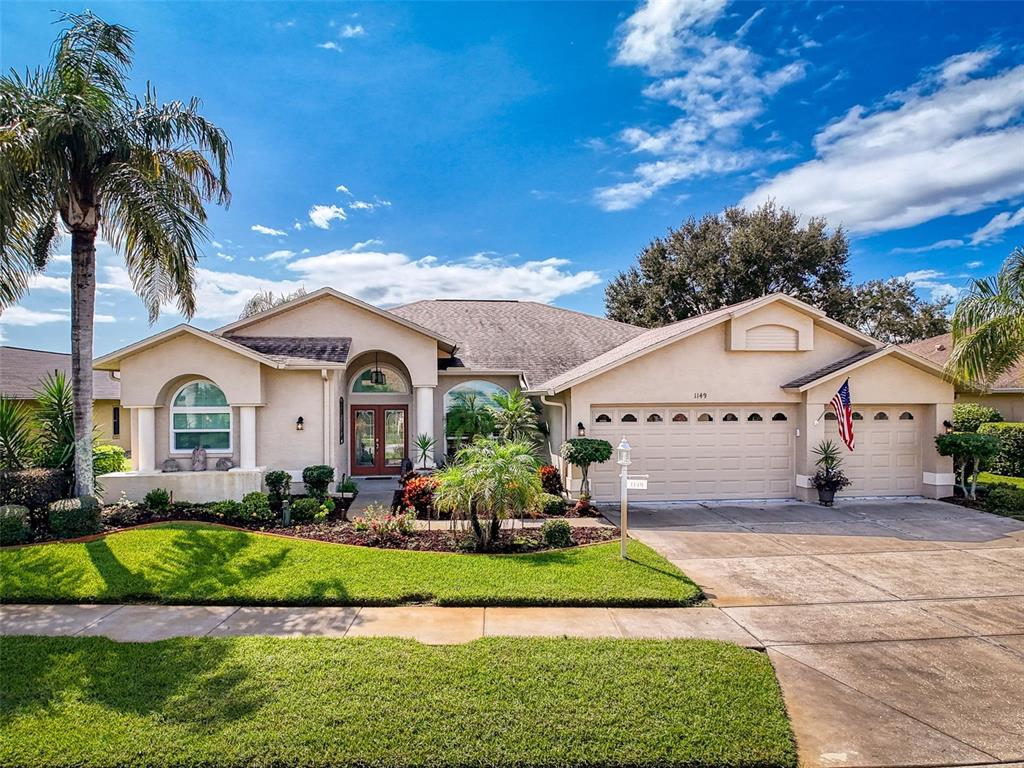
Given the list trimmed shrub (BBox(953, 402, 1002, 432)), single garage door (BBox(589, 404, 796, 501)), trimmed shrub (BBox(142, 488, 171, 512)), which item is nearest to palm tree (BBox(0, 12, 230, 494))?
trimmed shrub (BBox(142, 488, 171, 512))

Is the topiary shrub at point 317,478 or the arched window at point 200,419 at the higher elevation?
the arched window at point 200,419

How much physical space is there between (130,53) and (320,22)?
392 cm

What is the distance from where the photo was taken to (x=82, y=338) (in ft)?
33.5

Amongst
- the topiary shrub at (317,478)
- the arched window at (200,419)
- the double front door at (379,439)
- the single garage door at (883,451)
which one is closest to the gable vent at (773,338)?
the single garage door at (883,451)

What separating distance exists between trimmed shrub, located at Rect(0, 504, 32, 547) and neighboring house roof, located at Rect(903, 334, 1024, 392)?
22.5 m

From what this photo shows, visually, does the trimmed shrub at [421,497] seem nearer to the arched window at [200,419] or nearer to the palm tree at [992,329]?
the arched window at [200,419]

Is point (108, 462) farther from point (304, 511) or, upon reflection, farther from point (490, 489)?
point (490, 489)

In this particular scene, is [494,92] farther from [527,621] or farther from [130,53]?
[527,621]

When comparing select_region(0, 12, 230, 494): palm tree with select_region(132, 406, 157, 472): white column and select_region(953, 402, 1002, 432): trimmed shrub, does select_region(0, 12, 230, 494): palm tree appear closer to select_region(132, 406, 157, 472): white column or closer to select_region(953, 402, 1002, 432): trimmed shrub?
select_region(132, 406, 157, 472): white column

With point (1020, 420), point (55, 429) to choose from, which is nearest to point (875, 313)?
point (1020, 420)

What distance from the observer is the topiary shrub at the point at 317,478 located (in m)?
12.8

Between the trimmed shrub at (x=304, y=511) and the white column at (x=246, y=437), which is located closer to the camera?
the trimmed shrub at (x=304, y=511)

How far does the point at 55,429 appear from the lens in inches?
459

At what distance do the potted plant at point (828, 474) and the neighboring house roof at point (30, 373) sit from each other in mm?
24646
